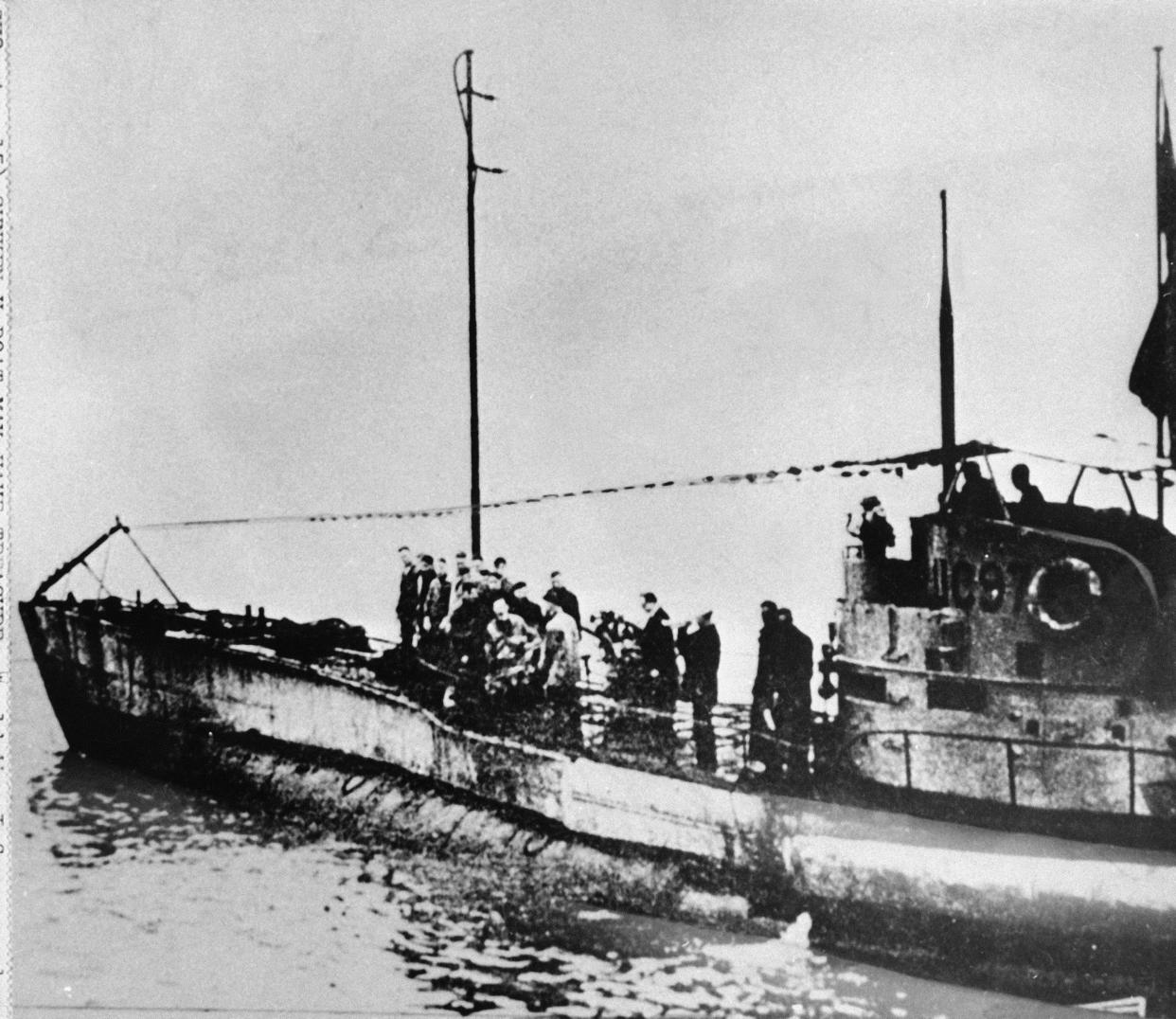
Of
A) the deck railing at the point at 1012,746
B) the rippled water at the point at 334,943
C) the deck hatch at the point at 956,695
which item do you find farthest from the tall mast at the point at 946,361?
the rippled water at the point at 334,943

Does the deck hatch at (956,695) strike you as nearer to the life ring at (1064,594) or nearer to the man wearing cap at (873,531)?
the life ring at (1064,594)

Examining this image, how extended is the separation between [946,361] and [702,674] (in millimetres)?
1722

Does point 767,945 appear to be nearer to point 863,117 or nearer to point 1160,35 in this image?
point 863,117

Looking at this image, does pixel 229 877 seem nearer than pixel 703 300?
No

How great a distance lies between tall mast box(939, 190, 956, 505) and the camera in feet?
15.6

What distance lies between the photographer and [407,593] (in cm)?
585

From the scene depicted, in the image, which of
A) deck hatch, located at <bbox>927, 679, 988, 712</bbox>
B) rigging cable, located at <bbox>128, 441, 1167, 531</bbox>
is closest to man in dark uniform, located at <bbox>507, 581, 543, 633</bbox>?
rigging cable, located at <bbox>128, 441, 1167, 531</bbox>

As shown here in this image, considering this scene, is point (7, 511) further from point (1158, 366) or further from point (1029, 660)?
point (1158, 366)

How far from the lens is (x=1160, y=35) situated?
4.68 meters

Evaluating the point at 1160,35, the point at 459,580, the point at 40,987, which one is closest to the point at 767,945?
the point at 459,580

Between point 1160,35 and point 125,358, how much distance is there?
471 centimetres

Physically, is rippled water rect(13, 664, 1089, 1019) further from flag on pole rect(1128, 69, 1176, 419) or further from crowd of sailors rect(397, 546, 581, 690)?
flag on pole rect(1128, 69, 1176, 419)

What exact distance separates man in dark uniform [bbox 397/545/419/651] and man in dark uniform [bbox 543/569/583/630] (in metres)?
0.71

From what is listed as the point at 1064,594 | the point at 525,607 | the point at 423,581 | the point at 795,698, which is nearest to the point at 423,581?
the point at 423,581
